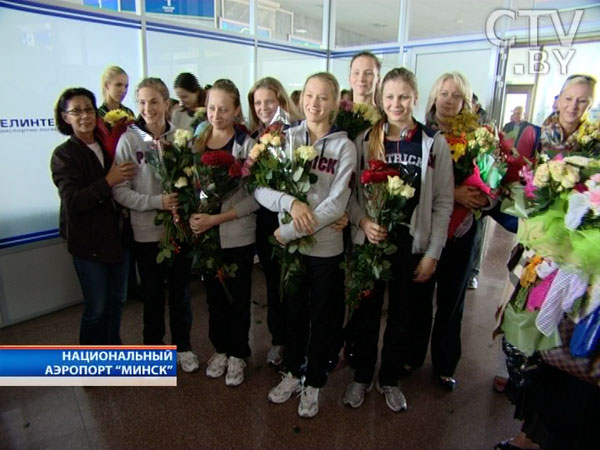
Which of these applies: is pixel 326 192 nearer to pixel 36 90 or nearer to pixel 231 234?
pixel 231 234

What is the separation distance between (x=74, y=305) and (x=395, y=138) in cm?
289

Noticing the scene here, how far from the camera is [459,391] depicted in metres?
2.46

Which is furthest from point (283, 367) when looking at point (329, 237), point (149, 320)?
point (329, 237)

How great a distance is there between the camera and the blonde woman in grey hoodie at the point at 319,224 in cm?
196

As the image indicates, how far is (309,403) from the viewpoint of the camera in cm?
219

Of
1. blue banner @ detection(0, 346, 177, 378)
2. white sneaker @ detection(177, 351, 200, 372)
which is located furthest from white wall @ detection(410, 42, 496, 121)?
blue banner @ detection(0, 346, 177, 378)

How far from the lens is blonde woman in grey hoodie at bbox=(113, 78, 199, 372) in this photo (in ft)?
7.25

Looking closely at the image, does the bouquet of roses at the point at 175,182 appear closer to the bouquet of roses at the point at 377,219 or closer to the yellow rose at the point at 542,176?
the bouquet of roses at the point at 377,219

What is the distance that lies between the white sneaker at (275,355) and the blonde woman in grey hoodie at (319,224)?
1.36 ft

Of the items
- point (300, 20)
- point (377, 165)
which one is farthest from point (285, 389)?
point (300, 20)

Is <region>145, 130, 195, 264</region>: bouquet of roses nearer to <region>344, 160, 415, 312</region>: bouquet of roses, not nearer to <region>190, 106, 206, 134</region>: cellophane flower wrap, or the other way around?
<region>190, 106, 206, 134</region>: cellophane flower wrap

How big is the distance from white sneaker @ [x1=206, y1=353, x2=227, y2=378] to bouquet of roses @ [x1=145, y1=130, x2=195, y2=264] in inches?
28.0

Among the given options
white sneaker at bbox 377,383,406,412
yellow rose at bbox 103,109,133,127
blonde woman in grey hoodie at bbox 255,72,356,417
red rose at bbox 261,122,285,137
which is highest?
yellow rose at bbox 103,109,133,127

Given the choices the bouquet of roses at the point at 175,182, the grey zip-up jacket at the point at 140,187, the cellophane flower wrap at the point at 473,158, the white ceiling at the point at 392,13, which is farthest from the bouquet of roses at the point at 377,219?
the white ceiling at the point at 392,13
